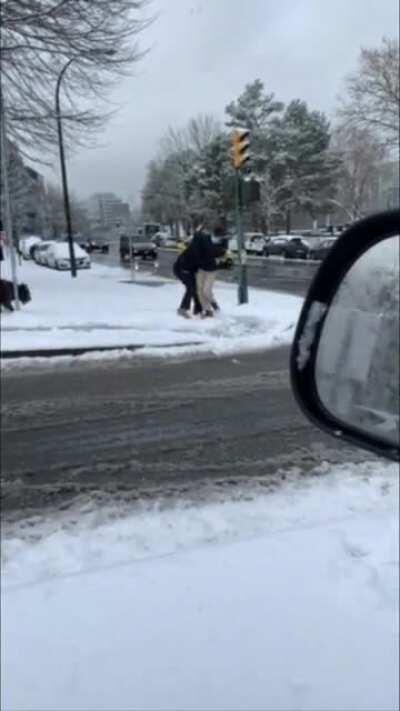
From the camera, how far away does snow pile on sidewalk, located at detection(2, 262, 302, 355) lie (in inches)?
445

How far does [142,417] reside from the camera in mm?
6906

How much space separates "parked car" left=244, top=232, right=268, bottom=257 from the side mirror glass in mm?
43205

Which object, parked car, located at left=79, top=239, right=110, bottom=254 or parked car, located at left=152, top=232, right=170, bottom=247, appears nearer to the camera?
parked car, located at left=152, top=232, right=170, bottom=247

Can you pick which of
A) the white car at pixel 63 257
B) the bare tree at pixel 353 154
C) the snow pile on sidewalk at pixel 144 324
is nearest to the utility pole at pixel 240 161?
the snow pile on sidewalk at pixel 144 324

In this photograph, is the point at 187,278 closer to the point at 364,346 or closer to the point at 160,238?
the point at 364,346

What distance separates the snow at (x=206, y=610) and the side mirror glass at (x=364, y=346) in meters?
1.44

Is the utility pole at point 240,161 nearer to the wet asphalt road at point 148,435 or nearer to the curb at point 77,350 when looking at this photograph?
the curb at point 77,350

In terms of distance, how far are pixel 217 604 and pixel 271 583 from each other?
0.92 ft

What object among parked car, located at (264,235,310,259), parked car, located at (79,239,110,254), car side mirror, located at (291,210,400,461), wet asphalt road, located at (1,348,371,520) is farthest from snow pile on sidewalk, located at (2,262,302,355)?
parked car, located at (79,239,110,254)

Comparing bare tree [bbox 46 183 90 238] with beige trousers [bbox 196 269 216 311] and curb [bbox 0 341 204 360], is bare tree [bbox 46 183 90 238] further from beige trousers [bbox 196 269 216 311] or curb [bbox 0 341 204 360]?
curb [bbox 0 341 204 360]

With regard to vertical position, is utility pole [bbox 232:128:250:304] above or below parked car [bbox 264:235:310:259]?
above

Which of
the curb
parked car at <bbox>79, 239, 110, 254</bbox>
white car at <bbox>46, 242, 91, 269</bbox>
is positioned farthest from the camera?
parked car at <bbox>79, 239, 110, 254</bbox>

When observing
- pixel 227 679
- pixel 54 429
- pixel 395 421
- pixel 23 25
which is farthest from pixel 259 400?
pixel 23 25

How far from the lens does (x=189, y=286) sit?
1353cm
